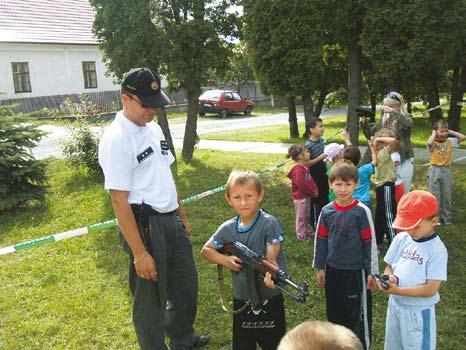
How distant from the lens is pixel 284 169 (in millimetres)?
10625

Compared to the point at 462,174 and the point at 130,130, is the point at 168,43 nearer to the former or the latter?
the point at 462,174

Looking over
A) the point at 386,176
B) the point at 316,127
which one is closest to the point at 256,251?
the point at 386,176

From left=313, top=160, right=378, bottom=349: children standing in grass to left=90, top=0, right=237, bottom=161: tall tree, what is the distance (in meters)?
7.42

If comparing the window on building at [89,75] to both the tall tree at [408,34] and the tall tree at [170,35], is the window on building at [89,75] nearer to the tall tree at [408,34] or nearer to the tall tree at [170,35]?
the tall tree at [170,35]

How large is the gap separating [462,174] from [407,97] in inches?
440

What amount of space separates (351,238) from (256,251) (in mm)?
769

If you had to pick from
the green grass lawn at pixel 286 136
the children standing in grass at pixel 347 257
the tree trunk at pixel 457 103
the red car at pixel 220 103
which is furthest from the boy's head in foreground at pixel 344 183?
the red car at pixel 220 103

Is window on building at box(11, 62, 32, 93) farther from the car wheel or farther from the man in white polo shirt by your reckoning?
the man in white polo shirt

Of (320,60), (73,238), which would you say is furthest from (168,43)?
(73,238)

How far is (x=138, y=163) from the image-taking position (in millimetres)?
3084

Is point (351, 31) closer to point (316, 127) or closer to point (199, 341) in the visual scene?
point (316, 127)

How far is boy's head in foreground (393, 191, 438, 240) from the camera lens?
2717mm

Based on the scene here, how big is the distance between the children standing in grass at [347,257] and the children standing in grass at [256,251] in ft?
1.66

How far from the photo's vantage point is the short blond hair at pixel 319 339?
1428 mm
